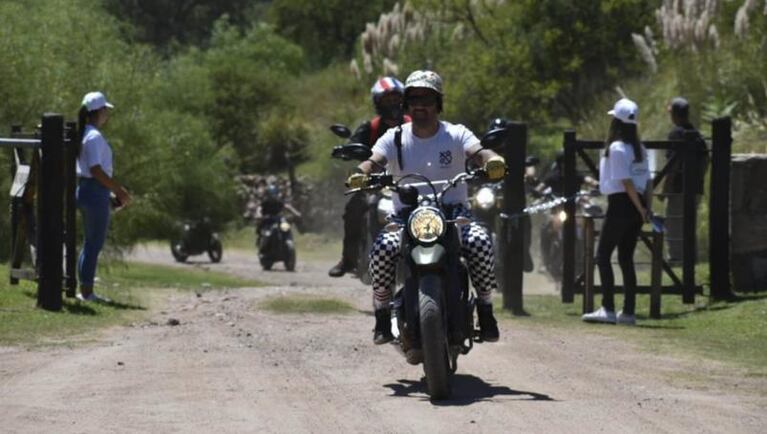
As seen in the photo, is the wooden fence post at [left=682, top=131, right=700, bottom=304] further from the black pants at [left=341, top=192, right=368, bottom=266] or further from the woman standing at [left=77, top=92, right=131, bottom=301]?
the woman standing at [left=77, top=92, right=131, bottom=301]

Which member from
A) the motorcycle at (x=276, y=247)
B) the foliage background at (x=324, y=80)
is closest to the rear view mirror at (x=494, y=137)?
the foliage background at (x=324, y=80)

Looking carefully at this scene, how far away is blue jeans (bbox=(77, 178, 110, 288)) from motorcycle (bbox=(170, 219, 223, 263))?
18885 millimetres

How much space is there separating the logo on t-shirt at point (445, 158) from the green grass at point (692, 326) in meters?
2.56

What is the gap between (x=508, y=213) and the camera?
55.1 feet

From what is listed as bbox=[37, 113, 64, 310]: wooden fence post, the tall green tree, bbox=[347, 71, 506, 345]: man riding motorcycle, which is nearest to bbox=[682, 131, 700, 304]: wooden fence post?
bbox=[37, 113, 64, 310]: wooden fence post

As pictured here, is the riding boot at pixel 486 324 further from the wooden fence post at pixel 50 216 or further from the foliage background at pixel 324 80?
the foliage background at pixel 324 80

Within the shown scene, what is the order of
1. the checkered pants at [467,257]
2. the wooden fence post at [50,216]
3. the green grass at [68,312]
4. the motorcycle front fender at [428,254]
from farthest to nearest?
the wooden fence post at [50,216], the green grass at [68,312], the checkered pants at [467,257], the motorcycle front fender at [428,254]

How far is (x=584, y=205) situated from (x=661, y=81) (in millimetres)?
8662

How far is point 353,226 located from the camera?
55.4ft

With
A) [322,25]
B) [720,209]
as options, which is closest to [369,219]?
[720,209]

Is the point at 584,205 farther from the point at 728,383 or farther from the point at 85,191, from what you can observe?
the point at 728,383

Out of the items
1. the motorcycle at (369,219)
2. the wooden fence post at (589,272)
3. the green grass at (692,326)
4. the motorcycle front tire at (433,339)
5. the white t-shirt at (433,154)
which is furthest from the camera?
the wooden fence post at (589,272)

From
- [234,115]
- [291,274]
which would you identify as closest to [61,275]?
[291,274]

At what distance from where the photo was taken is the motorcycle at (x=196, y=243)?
34969 mm
